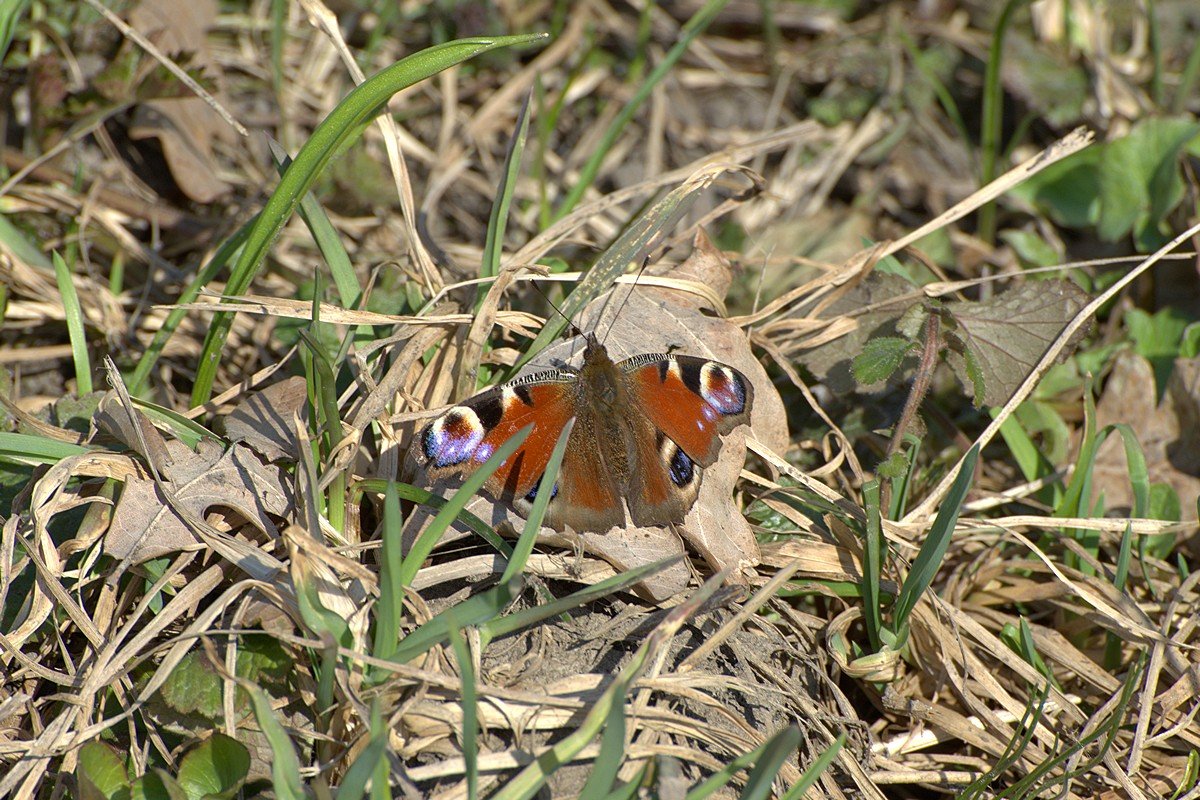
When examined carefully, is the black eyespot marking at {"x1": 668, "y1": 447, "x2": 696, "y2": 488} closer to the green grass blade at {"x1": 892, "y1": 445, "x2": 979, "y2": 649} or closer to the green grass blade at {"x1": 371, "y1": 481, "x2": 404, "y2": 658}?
the green grass blade at {"x1": 892, "y1": 445, "x2": 979, "y2": 649}

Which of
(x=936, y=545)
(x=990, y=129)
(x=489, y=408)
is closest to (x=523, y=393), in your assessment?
(x=489, y=408)

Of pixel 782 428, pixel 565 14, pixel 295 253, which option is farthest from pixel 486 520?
pixel 565 14

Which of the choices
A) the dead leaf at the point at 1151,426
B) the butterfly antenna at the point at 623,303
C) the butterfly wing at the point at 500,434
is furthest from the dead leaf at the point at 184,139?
the dead leaf at the point at 1151,426

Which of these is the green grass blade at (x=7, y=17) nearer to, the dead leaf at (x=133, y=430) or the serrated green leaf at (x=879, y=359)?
the dead leaf at (x=133, y=430)

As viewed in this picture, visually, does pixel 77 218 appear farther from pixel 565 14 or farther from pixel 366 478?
pixel 565 14

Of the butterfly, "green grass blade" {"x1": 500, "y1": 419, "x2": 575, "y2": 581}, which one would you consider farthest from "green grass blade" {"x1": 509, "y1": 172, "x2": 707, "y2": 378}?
Result: "green grass blade" {"x1": 500, "y1": 419, "x2": 575, "y2": 581}

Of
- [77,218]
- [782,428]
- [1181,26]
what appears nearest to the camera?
[782,428]

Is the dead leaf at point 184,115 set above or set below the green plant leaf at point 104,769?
above
